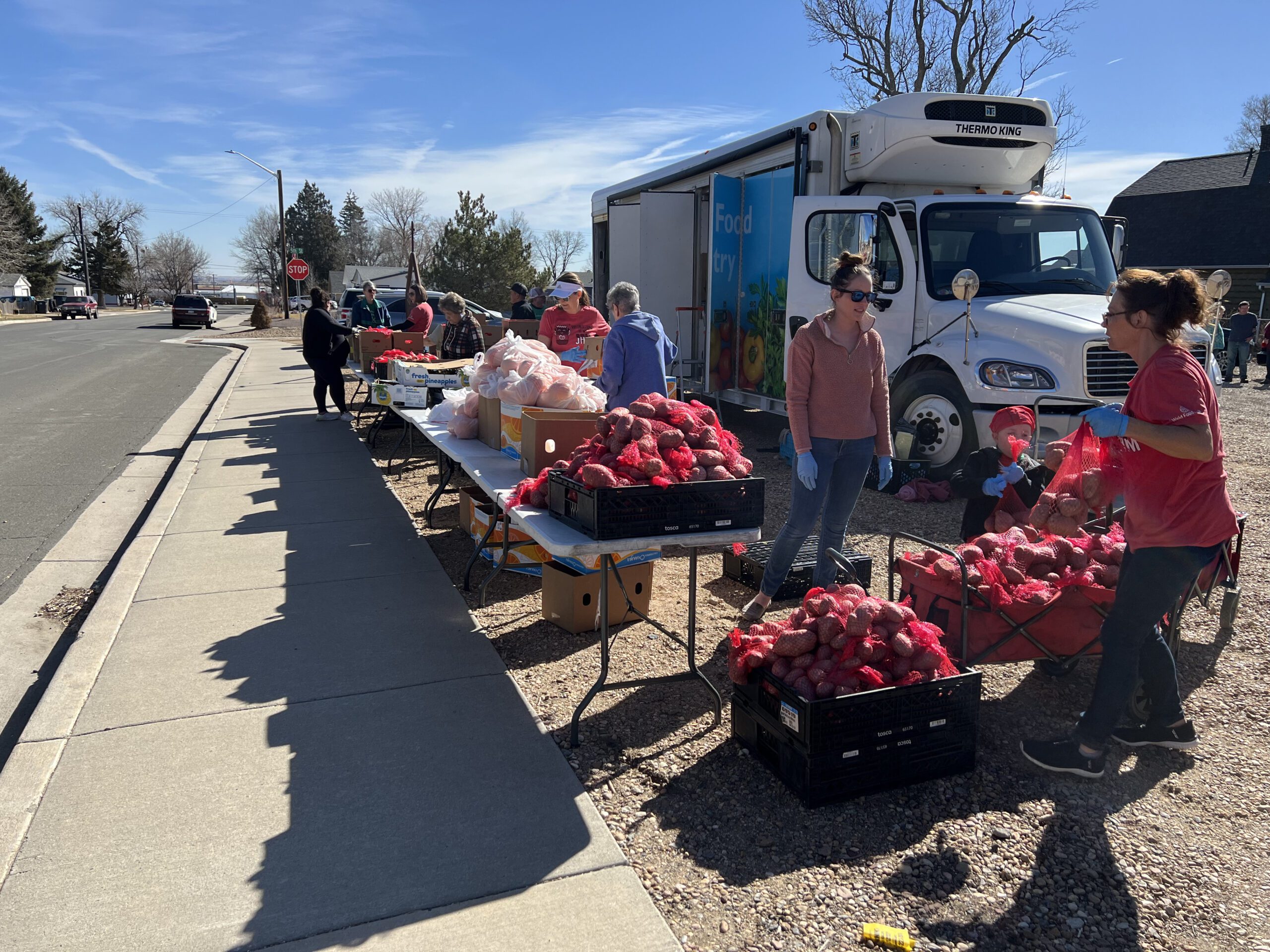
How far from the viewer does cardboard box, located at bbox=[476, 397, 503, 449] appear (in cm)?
638

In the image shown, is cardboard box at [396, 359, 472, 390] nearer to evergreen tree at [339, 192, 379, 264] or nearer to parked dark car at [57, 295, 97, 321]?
parked dark car at [57, 295, 97, 321]

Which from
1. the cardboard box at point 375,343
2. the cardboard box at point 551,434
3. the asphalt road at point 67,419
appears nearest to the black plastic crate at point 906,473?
the cardboard box at point 551,434

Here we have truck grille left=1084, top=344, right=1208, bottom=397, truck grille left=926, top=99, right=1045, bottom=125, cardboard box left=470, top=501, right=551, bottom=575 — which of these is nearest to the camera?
cardboard box left=470, top=501, right=551, bottom=575

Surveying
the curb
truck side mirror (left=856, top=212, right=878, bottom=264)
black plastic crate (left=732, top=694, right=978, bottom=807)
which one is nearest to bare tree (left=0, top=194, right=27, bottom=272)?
the curb

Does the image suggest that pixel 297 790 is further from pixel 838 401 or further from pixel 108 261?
pixel 108 261

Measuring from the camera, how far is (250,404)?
1509 centimetres

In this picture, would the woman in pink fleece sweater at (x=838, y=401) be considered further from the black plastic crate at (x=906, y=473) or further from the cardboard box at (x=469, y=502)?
the black plastic crate at (x=906, y=473)

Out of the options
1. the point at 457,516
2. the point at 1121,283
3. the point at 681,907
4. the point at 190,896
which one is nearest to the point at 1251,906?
the point at 681,907

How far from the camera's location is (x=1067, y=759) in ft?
11.4

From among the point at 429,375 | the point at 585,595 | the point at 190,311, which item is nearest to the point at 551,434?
the point at 585,595

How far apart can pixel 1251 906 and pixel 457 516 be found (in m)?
5.97

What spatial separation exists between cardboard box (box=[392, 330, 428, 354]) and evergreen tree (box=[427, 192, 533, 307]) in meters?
25.3

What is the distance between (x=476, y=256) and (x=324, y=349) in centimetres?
2564

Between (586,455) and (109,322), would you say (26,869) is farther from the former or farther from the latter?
(109,322)
